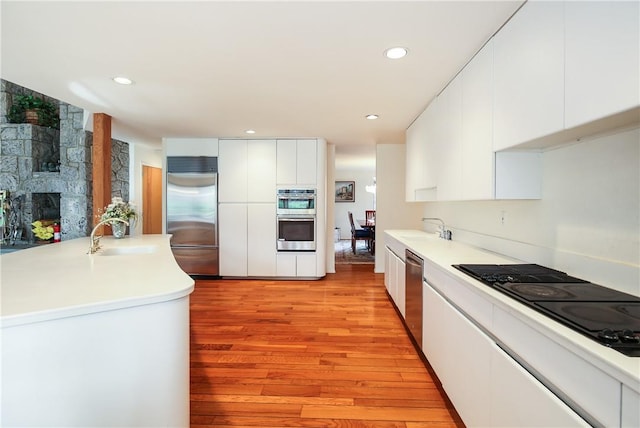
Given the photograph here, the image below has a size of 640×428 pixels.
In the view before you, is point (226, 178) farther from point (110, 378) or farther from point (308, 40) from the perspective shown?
point (110, 378)

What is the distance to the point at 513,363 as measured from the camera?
1264mm

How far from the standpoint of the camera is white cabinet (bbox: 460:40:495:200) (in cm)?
202

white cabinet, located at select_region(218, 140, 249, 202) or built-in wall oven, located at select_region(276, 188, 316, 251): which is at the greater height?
white cabinet, located at select_region(218, 140, 249, 202)

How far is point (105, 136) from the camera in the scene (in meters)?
3.88

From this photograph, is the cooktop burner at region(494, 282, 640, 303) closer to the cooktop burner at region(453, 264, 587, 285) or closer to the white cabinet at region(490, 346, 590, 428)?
the cooktop burner at region(453, 264, 587, 285)

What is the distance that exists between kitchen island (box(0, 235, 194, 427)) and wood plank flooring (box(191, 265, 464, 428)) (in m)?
0.68

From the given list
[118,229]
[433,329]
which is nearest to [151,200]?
[118,229]

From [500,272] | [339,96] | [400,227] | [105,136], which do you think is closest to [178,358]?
[500,272]

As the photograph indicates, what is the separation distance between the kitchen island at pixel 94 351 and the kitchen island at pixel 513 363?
137 cm

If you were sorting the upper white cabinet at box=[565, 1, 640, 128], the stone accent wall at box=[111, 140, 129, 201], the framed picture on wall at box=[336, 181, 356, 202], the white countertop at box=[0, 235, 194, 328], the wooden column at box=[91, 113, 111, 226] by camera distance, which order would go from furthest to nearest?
the framed picture on wall at box=[336, 181, 356, 202]
the stone accent wall at box=[111, 140, 129, 201]
the wooden column at box=[91, 113, 111, 226]
the white countertop at box=[0, 235, 194, 328]
the upper white cabinet at box=[565, 1, 640, 128]

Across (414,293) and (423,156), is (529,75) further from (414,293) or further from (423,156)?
(423,156)

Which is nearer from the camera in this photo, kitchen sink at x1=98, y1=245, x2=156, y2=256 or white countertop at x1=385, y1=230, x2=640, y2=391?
white countertop at x1=385, y1=230, x2=640, y2=391

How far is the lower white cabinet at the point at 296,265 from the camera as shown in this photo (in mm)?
5262

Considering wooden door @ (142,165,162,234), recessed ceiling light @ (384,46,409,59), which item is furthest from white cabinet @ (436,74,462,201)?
wooden door @ (142,165,162,234)
